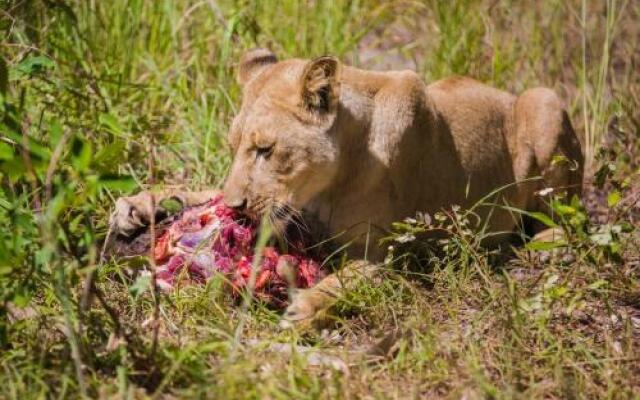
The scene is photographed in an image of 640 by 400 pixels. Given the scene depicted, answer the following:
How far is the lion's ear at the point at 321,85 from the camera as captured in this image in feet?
14.0

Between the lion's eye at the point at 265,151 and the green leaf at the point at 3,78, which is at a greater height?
the green leaf at the point at 3,78

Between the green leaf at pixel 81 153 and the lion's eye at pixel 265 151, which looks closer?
the green leaf at pixel 81 153

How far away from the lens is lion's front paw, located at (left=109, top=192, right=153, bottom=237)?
→ 4.54 m

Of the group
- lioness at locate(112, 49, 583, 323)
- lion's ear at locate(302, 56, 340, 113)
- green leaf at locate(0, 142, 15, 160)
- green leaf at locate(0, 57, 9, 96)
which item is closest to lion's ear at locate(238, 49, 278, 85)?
lioness at locate(112, 49, 583, 323)

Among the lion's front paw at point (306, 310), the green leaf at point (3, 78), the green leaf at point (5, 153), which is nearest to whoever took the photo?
the green leaf at point (5, 153)

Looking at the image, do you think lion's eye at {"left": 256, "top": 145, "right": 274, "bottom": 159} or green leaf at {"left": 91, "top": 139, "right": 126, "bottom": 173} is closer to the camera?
green leaf at {"left": 91, "top": 139, "right": 126, "bottom": 173}

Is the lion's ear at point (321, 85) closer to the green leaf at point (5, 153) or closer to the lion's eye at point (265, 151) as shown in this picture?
the lion's eye at point (265, 151)

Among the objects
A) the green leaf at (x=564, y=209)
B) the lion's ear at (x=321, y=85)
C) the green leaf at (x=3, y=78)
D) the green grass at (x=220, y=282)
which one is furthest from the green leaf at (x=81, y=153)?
the green leaf at (x=564, y=209)

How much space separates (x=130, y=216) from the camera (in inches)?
179

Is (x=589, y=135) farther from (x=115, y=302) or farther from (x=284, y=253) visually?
(x=115, y=302)

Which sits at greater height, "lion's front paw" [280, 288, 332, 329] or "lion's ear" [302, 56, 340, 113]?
"lion's ear" [302, 56, 340, 113]

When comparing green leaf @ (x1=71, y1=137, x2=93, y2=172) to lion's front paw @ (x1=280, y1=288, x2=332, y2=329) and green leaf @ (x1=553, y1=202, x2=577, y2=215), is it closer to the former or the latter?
lion's front paw @ (x1=280, y1=288, x2=332, y2=329)

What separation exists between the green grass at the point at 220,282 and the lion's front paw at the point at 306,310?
7cm

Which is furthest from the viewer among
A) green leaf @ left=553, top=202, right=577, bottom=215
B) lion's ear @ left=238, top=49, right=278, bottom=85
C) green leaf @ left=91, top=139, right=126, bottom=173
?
lion's ear @ left=238, top=49, right=278, bottom=85
